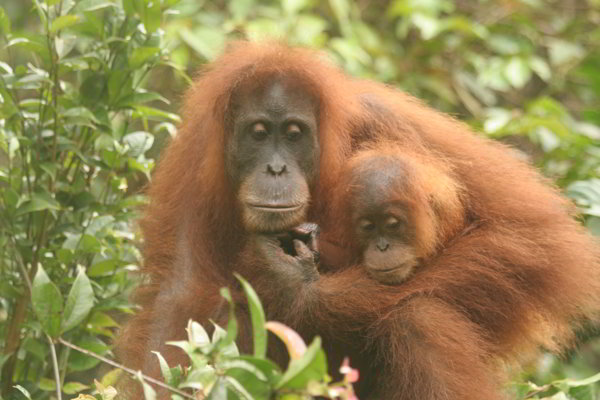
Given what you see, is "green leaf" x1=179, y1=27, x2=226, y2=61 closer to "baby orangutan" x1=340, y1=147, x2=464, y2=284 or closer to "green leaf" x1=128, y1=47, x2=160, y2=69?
"green leaf" x1=128, y1=47, x2=160, y2=69

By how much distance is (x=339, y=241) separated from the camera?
11.2 feet

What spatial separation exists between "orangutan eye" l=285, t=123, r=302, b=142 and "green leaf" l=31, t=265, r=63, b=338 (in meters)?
1.22

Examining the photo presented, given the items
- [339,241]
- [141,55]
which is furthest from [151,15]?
[339,241]

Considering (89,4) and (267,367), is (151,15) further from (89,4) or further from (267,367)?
(267,367)

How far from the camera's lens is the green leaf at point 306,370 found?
1792 millimetres

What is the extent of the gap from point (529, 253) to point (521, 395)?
0.60 m

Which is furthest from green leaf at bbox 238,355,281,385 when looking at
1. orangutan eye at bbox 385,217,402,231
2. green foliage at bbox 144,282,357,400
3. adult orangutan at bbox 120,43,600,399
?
orangutan eye at bbox 385,217,402,231

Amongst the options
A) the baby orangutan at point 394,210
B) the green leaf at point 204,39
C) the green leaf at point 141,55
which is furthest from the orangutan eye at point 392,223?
the green leaf at point 204,39

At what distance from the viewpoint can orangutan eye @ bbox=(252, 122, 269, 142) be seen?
10.8ft

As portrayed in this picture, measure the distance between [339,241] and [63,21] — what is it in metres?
1.27

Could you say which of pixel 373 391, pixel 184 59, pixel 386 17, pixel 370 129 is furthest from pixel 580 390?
pixel 386 17

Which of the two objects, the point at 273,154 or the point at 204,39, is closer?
the point at 273,154

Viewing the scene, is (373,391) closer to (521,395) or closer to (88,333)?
(521,395)

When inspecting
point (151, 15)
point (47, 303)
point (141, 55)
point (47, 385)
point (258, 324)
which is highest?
point (151, 15)
